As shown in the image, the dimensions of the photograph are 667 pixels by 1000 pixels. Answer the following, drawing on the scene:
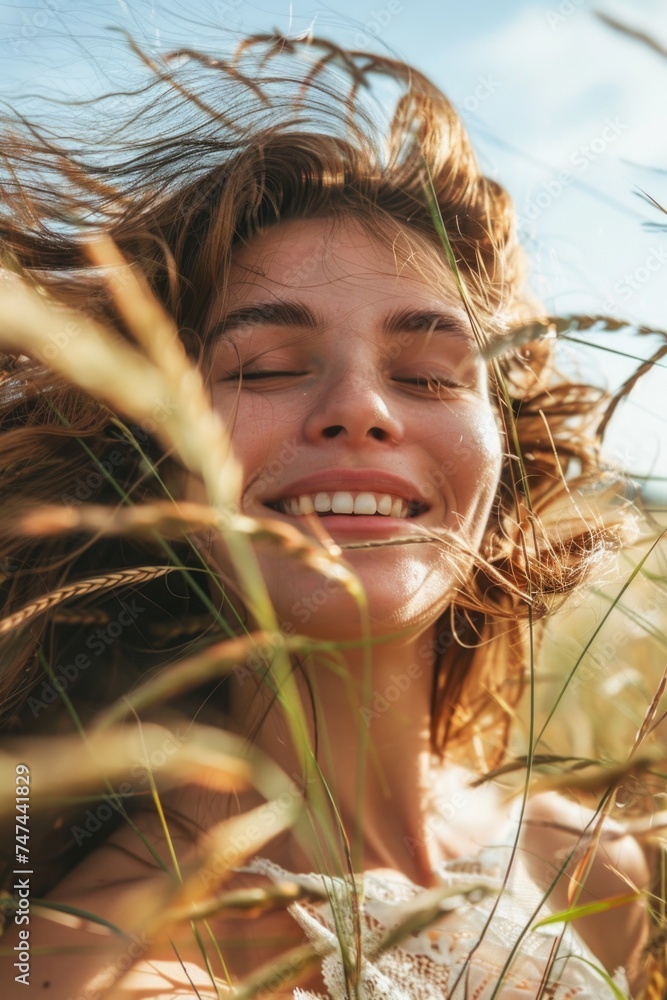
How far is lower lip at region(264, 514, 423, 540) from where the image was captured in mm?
1350

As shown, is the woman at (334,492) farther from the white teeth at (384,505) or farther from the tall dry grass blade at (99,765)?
the tall dry grass blade at (99,765)

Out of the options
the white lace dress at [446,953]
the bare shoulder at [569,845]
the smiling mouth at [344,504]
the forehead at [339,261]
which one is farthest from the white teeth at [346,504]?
the bare shoulder at [569,845]

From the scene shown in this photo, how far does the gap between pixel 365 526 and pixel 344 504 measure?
0.17 feet

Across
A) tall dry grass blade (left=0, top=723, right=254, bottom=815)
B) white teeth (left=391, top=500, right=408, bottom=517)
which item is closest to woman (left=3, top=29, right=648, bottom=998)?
white teeth (left=391, top=500, right=408, bottom=517)

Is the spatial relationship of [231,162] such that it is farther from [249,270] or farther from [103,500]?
[103,500]

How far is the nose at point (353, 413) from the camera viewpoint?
1354 millimetres

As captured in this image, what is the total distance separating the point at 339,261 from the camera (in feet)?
5.11

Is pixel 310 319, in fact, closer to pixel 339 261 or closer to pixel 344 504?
pixel 339 261

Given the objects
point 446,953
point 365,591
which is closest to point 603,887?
point 446,953

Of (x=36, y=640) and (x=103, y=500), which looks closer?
(x=36, y=640)

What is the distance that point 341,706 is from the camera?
160 cm

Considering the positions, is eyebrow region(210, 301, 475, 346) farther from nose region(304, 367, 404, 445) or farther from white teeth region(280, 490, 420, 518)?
white teeth region(280, 490, 420, 518)

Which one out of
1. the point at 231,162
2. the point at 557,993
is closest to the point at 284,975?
the point at 557,993

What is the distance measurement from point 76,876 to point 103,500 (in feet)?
2.31
